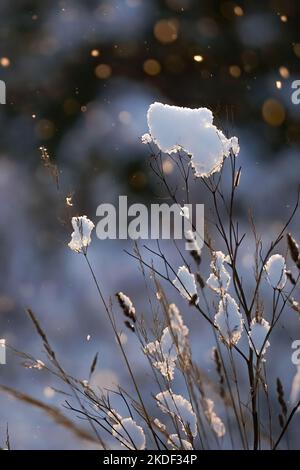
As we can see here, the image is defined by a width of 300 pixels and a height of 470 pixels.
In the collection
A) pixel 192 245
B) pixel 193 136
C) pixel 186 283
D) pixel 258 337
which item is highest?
pixel 193 136

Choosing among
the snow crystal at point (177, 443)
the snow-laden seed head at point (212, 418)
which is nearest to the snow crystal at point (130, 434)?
the snow crystal at point (177, 443)

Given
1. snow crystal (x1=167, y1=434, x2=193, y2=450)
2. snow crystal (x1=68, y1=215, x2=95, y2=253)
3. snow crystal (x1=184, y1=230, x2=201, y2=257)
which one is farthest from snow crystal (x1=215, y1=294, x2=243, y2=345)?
snow crystal (x1=68, y1=215, x2=95, y2=253)

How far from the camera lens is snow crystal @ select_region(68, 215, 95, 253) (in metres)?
1.54

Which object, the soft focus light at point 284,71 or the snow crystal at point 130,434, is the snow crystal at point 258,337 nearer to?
the snow crystal at point 130,434

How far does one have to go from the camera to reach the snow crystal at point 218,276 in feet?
4.58

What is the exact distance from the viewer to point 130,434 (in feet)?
4.52

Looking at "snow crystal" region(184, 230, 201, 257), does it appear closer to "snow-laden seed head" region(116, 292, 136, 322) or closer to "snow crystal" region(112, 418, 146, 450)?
"snow-laden seed head" region(116, 292, 136, 322)

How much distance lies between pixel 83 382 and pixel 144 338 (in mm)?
184

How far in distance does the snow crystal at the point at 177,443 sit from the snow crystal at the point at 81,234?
55cm

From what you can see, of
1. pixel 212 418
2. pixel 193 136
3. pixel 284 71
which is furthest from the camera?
pixel 284 71

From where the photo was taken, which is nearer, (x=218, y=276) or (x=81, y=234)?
(x=218, y=276)

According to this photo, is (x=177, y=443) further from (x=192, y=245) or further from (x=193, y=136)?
(x=193, y=136)

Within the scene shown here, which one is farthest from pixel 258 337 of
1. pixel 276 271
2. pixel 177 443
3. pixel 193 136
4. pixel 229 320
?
pixel 193 136

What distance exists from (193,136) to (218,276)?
1.25ft
